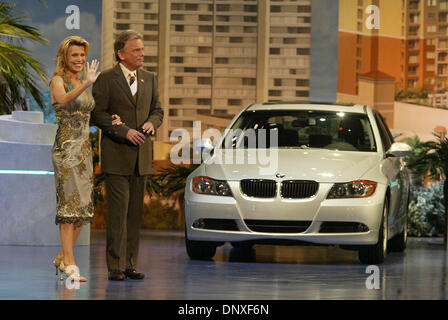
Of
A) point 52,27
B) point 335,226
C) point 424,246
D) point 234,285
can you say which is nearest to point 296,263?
point 335,226

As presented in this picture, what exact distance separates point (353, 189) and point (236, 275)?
1.60 metres

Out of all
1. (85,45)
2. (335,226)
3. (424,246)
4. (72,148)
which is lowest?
(424,246)

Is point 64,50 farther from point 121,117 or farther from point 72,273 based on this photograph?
point 72,273

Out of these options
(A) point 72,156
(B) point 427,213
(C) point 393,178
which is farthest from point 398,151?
(B) point 427,213

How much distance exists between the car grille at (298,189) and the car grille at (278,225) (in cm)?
24

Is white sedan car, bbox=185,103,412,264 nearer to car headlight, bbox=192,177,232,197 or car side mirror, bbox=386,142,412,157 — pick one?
car headlight, bbox=192,177,232,197

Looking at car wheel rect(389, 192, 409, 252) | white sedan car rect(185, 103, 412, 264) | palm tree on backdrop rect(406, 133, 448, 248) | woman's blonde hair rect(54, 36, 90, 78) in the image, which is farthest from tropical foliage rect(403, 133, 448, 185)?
woman's blonde hair rect(54, 36, 90, 78)

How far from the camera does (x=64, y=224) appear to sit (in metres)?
8.16

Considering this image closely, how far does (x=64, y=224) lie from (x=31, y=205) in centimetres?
407

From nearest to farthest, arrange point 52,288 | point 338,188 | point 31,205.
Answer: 1. point 52,288
2. point 338,188
3. point 31,205

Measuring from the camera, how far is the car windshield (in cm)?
1077

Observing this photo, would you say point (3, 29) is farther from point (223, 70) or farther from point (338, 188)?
point (338, 188)

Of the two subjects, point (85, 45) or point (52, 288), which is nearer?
point (52, 288)

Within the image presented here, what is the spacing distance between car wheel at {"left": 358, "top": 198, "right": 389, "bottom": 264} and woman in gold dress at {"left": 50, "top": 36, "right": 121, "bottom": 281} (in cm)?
305
